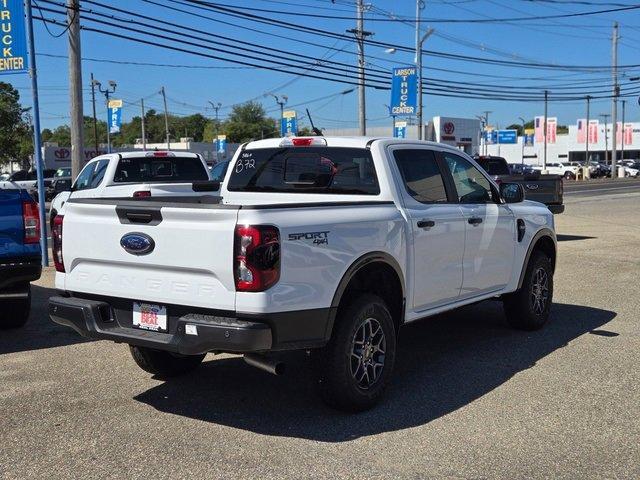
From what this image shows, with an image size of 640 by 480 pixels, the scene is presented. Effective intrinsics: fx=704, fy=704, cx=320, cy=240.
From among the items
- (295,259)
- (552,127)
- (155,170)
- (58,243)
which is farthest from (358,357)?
(552,127)

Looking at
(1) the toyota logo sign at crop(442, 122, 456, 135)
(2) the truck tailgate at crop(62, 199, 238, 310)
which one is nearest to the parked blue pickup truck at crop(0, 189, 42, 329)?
(2) the truck tailgate at crop(62, 199, 238, 310)

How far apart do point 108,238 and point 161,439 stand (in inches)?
52.9

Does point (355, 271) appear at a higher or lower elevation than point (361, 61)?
lower

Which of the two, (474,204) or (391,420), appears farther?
(474,204)

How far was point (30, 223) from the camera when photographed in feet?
21.6

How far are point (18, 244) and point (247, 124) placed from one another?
11864 centimetres

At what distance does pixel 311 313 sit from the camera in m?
4.35

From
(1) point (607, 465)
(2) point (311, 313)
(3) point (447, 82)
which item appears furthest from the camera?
(3) point (447, 82)

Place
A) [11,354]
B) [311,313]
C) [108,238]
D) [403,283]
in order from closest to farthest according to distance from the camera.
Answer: [311,313] < [108,238] < [403,283] < [11,354]

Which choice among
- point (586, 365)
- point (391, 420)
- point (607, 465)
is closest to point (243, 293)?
point (391, 420)

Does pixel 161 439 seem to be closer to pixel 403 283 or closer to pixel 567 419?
pixel 403 283

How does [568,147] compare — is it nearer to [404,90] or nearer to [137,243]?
[404,90]

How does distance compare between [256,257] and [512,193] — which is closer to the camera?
[256,257]

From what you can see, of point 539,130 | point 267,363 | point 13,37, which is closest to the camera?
point 267,363
